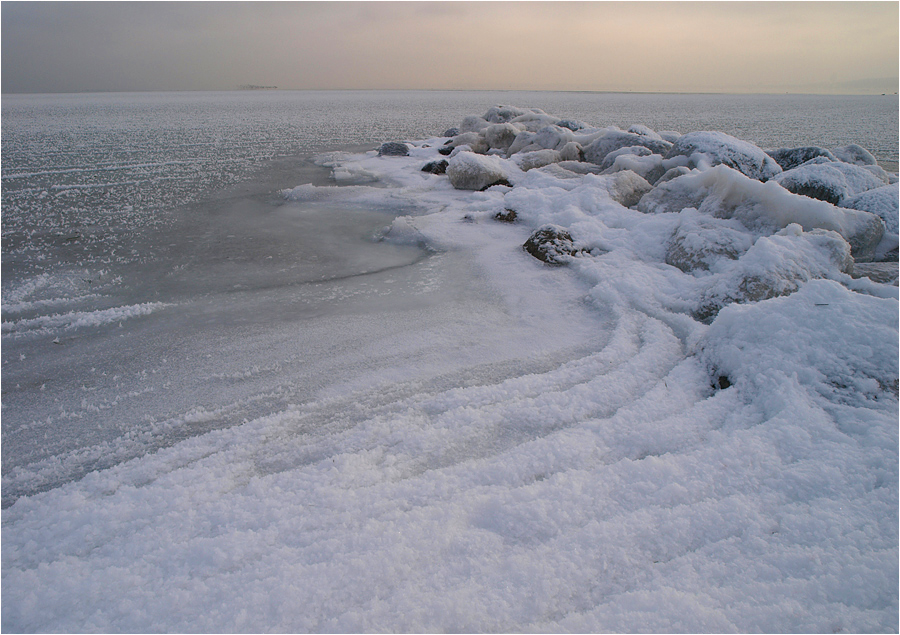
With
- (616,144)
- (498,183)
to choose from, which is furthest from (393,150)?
(616,144)

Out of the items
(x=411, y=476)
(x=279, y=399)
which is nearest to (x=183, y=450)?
(x=279, y=399)

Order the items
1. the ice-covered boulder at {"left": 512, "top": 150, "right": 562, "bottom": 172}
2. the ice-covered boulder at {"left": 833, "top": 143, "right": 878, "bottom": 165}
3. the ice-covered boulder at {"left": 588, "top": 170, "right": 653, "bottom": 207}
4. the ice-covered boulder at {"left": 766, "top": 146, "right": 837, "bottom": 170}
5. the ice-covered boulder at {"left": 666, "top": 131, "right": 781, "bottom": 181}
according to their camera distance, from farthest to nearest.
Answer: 1. the ice-covered boulder at {"left": 512, "top": 150, "right": 562, "bottom": 172}
2. the ice-covered boulder at {"left": 833, "top": 143, "right": 878, "bottom": 165}
3. the ice-covered boulder at {"left": 766, "top": 146, "right": 837, "bottom": 170}
4. the ice-covered boulder at {"left": 666, "top": 131, "right": 781, "bottom": 181}
5. the ice-covered boulder at {"left": 588, "top": 170, "right": 653, "bottom": 207}

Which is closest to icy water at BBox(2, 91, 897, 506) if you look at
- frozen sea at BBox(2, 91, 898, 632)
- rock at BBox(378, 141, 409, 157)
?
frozen sea at BBox(2, 91, 898, 632)

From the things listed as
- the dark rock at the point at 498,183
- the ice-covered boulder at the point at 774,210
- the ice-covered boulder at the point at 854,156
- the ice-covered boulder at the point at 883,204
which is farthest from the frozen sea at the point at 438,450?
the ice-covered boulder at the point at 854,156

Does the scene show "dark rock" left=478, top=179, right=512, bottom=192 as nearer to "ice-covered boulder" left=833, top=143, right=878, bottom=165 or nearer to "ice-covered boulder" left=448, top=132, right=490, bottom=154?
"ice-covered boulder" left=448, top=132, right=490, bottom=154

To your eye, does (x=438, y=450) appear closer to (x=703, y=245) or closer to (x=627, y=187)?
(x=703, y=245)

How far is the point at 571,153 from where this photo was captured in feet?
30.5

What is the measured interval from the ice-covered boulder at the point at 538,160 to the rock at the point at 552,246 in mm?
4740

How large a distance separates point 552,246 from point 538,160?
520cm

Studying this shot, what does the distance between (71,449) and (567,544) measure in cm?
225

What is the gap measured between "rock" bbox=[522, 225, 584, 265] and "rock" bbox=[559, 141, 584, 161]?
5.02 m

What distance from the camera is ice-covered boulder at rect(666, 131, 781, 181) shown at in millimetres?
6848

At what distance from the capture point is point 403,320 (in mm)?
3500

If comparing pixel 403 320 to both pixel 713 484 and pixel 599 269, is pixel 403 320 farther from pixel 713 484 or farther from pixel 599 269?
pixel 713 484
